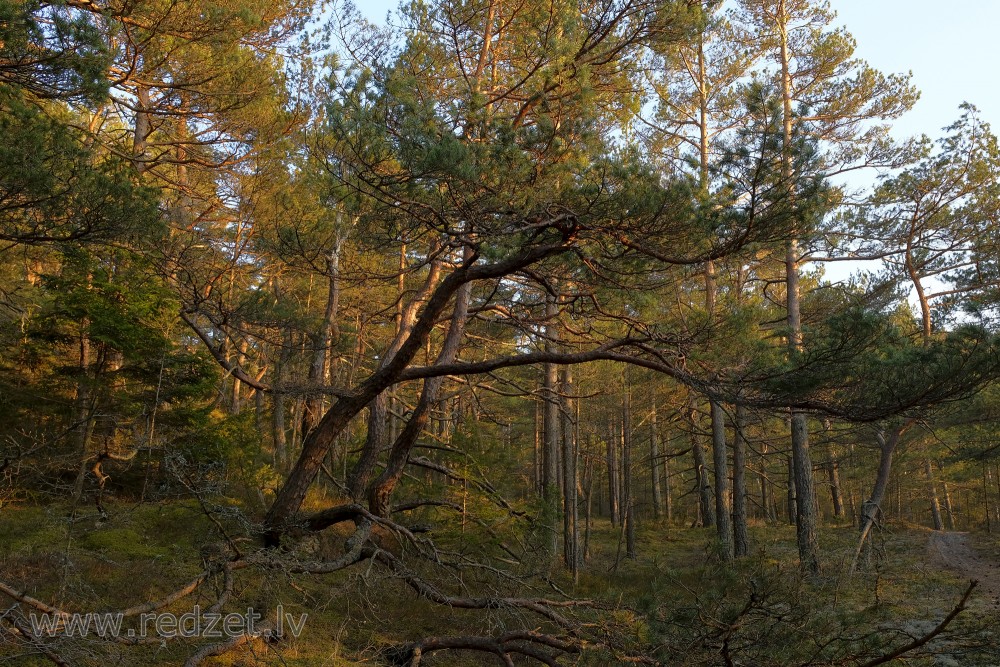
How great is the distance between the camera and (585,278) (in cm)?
736

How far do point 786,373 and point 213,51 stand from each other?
332 inches

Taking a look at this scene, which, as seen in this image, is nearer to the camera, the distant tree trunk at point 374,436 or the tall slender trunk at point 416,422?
the tall slender trunk at point 416,422

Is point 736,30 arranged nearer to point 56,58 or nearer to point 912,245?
point 912,245

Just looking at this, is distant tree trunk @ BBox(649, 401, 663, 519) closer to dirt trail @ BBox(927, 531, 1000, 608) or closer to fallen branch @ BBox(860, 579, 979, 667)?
dirt trail @ BBox(927, 531, 1000, 608)

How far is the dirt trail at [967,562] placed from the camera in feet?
36.8

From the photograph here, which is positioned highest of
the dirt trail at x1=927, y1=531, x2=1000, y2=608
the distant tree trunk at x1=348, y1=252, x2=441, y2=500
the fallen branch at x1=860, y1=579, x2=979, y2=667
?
the distant tree trunk at x1=348, y1=252, x2=441, y2=500

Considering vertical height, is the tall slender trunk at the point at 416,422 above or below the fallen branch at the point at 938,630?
above

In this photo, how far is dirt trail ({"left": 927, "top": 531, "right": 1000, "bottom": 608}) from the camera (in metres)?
11.2

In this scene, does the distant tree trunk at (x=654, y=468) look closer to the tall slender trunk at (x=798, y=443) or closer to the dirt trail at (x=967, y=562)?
the dirt trail at (x=967, y=562)

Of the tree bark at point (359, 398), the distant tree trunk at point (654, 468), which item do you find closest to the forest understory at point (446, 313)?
the tree bark at point (359, 398)

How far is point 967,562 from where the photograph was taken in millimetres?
14641

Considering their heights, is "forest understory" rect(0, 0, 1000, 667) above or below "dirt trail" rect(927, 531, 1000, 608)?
above

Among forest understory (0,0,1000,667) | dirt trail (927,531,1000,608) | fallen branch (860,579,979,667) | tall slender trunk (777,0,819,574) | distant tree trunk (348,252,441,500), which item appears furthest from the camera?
tall slender trunk (777,0,819,574)

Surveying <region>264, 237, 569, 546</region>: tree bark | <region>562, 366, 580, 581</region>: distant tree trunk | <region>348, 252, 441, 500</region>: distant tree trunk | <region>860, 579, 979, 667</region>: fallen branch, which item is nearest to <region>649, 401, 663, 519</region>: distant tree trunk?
<region>562, 366, 580, 581</region>: distant tree trunk
